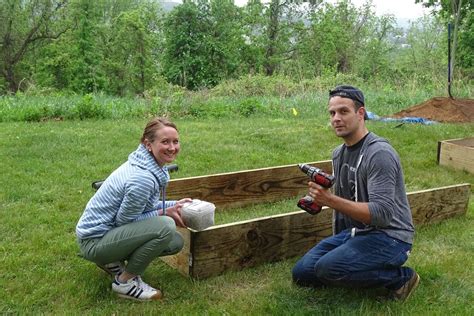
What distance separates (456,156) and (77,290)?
5.34 meters

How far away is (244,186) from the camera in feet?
17.5

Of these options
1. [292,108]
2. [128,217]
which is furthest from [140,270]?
[292,108]

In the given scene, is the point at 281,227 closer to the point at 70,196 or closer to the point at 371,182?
the point at 371,182

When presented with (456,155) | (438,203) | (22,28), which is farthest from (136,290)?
(22,28)

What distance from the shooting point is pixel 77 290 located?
339 cm

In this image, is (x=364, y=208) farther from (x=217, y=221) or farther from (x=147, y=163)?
(x=217, y=221)

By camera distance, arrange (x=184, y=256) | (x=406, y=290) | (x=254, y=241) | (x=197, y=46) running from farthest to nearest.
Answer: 1. (x=197, y=46)
2. (x=254, y=241)
3. (x=184, y=256)
4. (x=406, y=290)

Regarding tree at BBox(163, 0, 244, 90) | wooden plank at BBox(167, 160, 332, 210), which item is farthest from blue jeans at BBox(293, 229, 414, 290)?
tree at BBox(163, 0, 244, 90)

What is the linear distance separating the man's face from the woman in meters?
1.00

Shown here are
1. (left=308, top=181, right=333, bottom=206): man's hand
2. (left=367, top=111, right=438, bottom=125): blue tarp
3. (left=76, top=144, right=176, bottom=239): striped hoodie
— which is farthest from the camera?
(left=367, top=111, right=438, bottom=125): blue tarp

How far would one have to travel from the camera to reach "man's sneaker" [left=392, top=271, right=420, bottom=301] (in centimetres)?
331

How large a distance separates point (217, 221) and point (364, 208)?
215 cm

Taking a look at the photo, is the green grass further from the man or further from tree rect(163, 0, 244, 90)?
tree rect(163, 0, 244, 90)

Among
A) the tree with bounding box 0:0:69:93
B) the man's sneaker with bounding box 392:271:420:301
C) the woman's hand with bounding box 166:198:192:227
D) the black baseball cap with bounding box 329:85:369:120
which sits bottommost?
Result: the man's sneaker with bounding box 392:271:420:301
